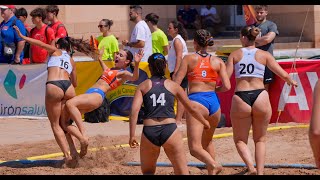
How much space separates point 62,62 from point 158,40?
4.80m

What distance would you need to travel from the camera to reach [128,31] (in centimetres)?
2469

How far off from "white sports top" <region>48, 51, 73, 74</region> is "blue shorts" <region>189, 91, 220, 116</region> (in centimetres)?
215

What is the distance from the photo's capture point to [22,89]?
606 inches

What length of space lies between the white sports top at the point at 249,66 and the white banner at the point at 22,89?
21.7 feet

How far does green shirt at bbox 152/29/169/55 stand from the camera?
1509 centimetres

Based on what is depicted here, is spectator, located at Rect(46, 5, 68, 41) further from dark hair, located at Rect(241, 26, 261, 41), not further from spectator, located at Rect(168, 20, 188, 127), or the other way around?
dark hair, located at Rect(241, 26, 261, 41)

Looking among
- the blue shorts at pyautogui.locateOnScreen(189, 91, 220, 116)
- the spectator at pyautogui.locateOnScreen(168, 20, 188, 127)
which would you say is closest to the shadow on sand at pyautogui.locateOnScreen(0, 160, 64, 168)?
the blue shorts at pyautogui.locateOnScreen(189, 91, 220, 116)

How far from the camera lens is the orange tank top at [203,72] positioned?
9.33 metres

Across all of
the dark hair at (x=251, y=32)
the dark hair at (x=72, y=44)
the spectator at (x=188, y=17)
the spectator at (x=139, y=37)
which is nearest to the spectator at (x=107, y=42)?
the spectator at (x=139, y=37)

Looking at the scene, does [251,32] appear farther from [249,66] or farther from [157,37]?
[157,37]

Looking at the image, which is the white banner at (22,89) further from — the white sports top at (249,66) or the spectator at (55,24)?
the white sports top at (249,66)

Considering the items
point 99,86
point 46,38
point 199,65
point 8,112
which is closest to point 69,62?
point 99,86

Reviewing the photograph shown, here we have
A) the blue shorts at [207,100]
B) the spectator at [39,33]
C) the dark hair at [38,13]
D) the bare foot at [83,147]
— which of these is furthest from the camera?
the spectator at [39,33]

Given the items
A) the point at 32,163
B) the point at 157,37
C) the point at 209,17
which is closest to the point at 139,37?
the point at 157,37
